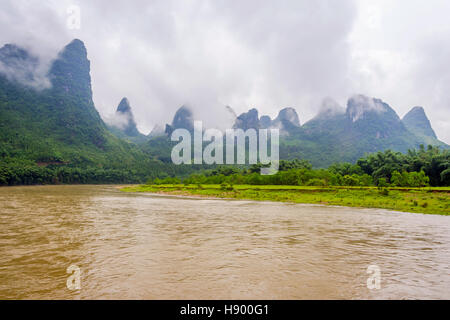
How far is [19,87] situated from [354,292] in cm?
18465

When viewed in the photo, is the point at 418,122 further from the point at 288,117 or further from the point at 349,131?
the point at 288,117

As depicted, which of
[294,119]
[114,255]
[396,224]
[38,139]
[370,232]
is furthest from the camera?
[294,119]

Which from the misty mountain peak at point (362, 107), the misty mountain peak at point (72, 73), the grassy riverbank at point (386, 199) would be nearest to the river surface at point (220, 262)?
the grassy riverbank at point (386, 199)

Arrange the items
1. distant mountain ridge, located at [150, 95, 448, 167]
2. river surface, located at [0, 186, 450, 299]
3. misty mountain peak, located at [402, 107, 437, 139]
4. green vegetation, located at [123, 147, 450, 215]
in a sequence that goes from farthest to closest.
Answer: misty mountain peak, located at [402, 107, 437, 139] → distant mountain ridge, located at [150, 95, 448, 167] → green vegetation, located at [123, 147, 450, 215] → river surface, located at [0, 186, 450, 299]

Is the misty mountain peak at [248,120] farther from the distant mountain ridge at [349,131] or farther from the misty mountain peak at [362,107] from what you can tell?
the misty mountain peak at [362,107]

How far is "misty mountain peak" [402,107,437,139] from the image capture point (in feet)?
560

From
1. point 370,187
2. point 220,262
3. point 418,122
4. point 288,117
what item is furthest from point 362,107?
point 220,262

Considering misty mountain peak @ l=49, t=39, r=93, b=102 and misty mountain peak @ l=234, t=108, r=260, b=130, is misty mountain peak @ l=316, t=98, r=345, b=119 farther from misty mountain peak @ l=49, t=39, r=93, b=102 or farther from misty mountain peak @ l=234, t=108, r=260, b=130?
misty mountain peak @ l=49, t=39, r=93, b=102

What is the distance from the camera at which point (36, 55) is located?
563ft

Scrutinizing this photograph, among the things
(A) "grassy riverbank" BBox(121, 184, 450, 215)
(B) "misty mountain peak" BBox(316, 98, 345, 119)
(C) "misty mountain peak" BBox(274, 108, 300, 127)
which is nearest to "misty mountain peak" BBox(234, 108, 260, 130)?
(C) "misty mountain peak" BBox(274, 108, 300, 127)

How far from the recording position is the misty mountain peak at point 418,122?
171 meters

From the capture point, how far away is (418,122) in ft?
585

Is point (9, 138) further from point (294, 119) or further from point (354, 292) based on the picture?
point (294, 119)
